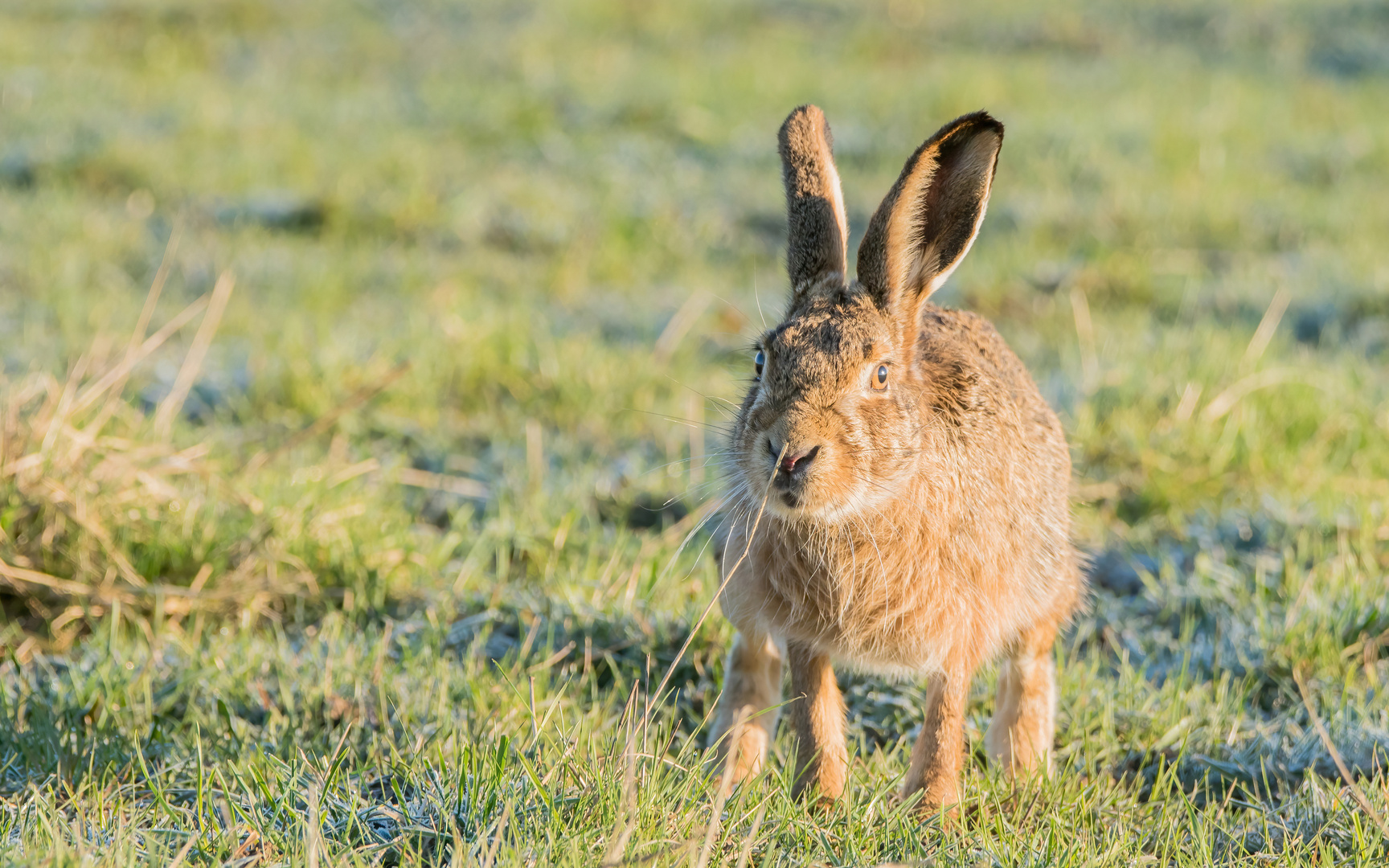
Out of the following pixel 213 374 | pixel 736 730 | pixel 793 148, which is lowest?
pixel 213 374

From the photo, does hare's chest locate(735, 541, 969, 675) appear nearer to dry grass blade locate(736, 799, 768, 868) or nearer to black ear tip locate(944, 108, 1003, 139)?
dry grass blade locate(736, 799, 768, 868)

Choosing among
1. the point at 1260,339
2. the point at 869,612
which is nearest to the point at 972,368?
the point at 869,612

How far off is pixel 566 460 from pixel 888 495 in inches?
97.2

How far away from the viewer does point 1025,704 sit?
2.99m

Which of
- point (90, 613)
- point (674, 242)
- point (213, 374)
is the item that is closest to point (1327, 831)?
point (90, 613)

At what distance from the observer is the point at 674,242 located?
784 centimetres

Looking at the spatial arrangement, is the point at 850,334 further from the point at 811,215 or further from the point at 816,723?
the point at 816,723

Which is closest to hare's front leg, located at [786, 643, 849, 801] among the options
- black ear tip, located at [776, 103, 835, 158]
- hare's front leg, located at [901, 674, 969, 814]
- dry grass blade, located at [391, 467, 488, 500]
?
hare's front leg, located at [901, 674, 969, 814]

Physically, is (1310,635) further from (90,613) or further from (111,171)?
(111,171)

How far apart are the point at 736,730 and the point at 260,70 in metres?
10.5

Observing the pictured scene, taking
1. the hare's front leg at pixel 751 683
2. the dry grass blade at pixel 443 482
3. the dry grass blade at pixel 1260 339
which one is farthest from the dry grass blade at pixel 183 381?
the dry grass blade at pixel 1260 339

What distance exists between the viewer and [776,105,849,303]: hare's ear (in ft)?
9.41

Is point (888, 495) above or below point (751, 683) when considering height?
above

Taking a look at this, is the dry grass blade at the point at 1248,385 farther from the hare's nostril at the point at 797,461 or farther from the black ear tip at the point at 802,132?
the hare's nostril at the point at 797,461
